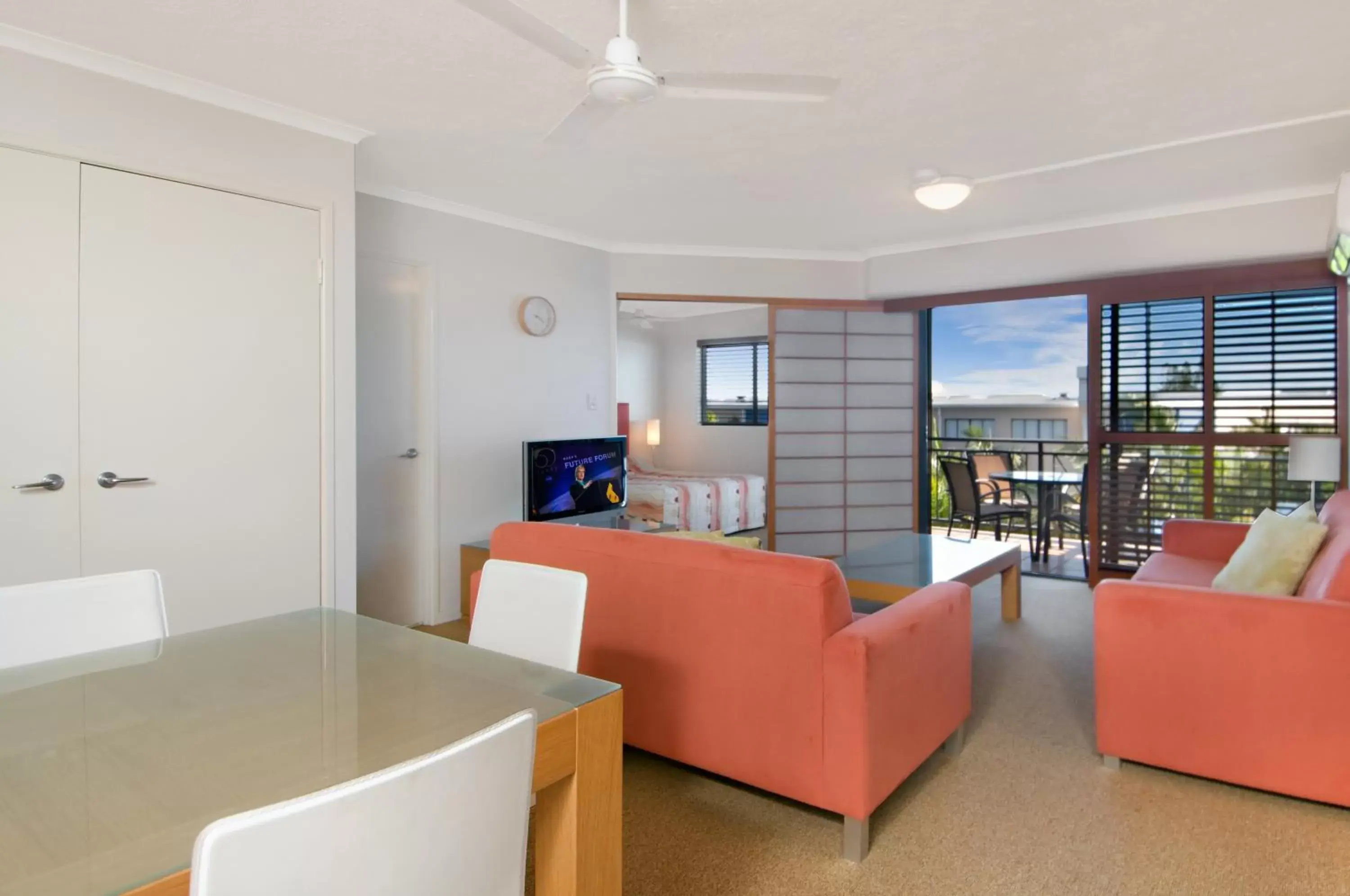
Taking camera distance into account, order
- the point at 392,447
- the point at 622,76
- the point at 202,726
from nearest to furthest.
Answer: the point at 202,726 → the point at 622,76 → the point at 392,447

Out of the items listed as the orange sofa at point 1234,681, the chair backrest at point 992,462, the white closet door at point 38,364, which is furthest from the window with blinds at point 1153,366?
the white closet door at point 38,364

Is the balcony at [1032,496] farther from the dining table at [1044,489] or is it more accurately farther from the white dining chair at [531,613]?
the white dining chair at [531,613]

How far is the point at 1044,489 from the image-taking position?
585 cm

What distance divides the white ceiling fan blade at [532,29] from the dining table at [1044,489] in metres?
4.94

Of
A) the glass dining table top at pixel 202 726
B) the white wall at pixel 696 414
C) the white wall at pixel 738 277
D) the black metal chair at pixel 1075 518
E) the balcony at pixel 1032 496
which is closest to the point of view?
the glass dining table top at pixel 202 726

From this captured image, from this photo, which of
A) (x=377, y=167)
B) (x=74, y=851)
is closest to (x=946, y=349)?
(x=377, y=167)

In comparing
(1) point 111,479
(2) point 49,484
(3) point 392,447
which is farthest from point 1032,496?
(2) point 49,484

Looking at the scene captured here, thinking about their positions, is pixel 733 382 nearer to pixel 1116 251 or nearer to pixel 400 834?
pixel 1116 251

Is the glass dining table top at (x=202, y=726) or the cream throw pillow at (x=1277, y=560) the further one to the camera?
the cream throw pillow at (x=1277, y=560)

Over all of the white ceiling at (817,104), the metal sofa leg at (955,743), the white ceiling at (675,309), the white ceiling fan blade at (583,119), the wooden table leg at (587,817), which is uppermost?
the white ceiling at (675,309)

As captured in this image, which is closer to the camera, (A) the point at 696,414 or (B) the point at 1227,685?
(B) the point at 1227,685

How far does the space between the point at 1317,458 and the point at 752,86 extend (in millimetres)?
3430

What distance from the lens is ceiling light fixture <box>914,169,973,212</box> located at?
3.66m

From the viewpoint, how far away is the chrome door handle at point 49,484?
98.1 inches
